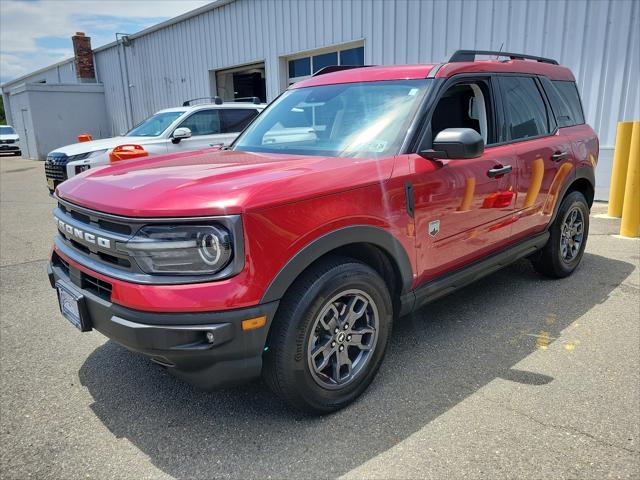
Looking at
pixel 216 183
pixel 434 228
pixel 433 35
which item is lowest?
pixel 434 228

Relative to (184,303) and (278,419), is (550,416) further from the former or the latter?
(184,303)

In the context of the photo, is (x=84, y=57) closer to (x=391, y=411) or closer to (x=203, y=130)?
(x=203, y=130)

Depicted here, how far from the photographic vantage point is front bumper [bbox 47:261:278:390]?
2.05 meters

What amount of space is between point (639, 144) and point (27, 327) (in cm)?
679

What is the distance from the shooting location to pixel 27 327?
3.78 meters

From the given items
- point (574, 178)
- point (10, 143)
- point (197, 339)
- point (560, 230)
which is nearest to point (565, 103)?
point (574, 178)

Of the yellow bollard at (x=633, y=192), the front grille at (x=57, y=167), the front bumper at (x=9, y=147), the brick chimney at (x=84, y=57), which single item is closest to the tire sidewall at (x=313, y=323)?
the yellow bollard at (x=633, y=192)

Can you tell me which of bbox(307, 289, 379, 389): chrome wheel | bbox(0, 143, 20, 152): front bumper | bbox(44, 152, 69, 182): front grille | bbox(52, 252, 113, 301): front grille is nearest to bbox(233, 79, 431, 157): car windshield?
bbox(307, 289, 379, 389): chrome wheel

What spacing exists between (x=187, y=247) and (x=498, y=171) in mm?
2285

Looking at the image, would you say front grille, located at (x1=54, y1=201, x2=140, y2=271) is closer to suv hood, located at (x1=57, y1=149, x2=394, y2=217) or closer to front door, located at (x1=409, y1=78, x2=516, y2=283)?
suv hood, located at (x1=57, y1=149, x2=394, y2=217)

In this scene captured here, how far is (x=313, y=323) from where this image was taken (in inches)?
93.6

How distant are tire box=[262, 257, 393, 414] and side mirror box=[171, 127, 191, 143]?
6515 millimetres

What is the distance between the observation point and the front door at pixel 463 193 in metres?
2.87

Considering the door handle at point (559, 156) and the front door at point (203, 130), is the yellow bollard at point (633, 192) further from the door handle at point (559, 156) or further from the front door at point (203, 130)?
the front door at point (203, 130)
